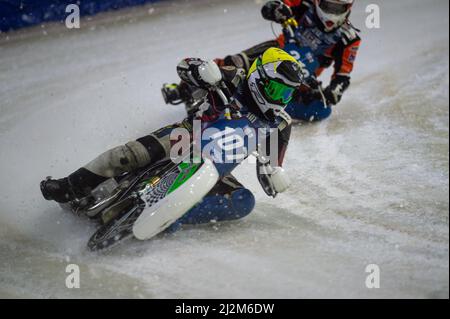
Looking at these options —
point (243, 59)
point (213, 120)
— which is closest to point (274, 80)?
point (213, 120)

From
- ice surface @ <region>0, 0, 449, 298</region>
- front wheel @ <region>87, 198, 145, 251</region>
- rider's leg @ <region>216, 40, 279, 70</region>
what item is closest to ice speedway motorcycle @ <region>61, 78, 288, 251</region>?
front wheel @ <region>87, 198, 145, 251</region>

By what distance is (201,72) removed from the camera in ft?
14.1

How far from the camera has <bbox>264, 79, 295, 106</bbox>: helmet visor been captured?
4070mm

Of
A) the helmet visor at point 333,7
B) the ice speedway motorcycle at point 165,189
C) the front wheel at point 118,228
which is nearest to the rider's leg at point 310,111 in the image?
the helmet visor at point 333,7

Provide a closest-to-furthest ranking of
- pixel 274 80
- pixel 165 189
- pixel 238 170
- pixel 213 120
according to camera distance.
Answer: pixel 165 189 → pixel 274 80 → pixel 213 120 → pixel 238 170

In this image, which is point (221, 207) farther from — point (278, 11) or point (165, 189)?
point (278, 11)

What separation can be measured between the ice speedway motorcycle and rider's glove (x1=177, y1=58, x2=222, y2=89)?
0.08 m

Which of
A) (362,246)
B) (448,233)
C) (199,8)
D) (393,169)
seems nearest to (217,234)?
(362,246)

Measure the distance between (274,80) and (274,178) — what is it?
2.37ft

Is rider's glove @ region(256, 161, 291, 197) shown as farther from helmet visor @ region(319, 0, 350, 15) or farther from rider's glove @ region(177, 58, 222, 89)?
helmet visor @ region(319, 0, 350, 15)
